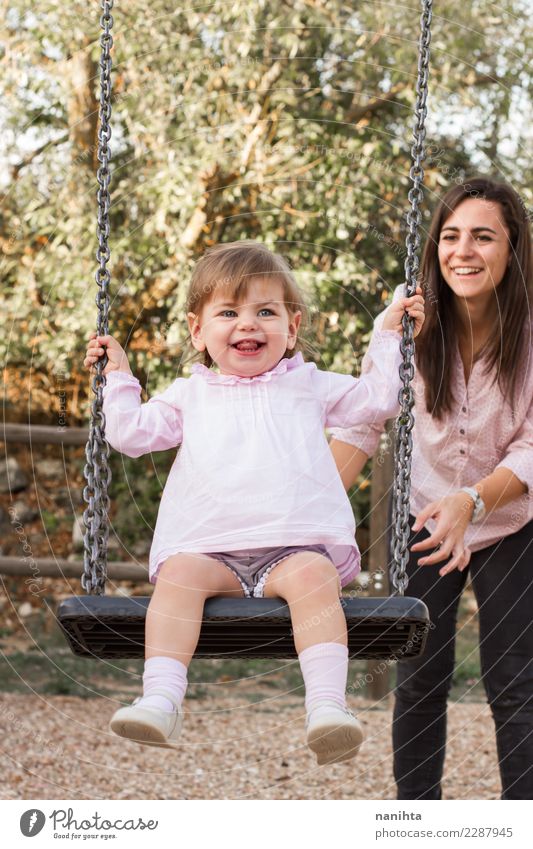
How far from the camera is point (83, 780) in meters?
4.41

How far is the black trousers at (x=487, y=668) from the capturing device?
9.42ft

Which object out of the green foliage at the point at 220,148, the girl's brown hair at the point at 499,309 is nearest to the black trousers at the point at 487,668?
the girl's brown hair at the point at 499,309

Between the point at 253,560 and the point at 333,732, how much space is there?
49 centimetres

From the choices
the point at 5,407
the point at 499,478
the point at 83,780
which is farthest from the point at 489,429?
the point at 5,407

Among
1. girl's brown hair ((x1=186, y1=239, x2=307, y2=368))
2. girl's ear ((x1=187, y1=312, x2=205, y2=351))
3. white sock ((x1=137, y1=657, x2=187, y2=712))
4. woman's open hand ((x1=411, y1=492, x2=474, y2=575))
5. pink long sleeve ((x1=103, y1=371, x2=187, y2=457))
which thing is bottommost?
white sock ((x1=137, y1=657, x2=187, y2=712))

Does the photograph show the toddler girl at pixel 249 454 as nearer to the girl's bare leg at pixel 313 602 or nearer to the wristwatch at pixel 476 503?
the girl's bare leg at pixel 313 602

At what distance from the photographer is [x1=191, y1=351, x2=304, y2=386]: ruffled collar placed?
263 cm

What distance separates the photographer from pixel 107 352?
101 inches

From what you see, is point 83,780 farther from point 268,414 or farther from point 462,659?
point 462,659

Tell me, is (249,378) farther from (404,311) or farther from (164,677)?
(164,677)

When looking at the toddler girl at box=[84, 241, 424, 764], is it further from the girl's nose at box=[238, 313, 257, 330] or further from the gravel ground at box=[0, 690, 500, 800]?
the gravel ground at box=[0, 690, 500, 800]

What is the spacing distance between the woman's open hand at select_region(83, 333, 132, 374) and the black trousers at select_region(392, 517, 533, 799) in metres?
0.98

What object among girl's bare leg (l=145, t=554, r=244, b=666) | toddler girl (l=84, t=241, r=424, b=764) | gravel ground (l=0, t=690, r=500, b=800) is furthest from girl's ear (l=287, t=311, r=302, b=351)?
gravel ground (l=0, t=690, r=500, b=800)
